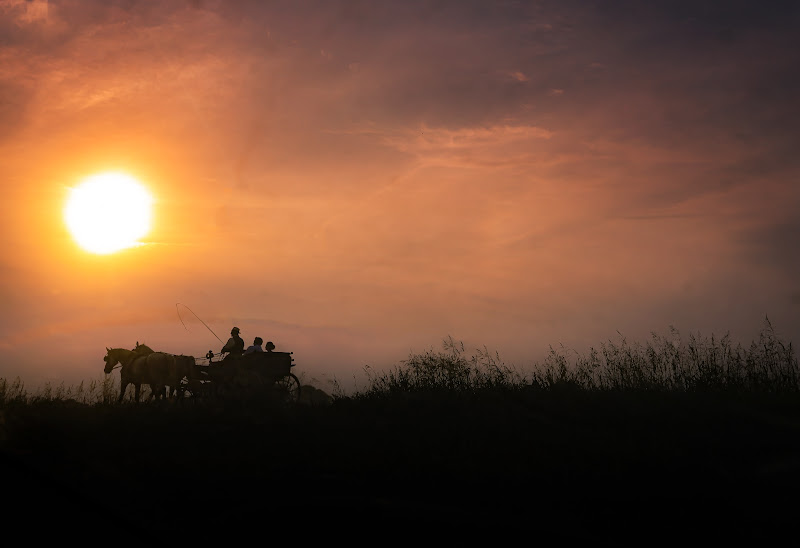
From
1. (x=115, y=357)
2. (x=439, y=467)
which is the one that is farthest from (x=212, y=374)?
(x=439, y=467)

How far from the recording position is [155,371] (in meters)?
18.9

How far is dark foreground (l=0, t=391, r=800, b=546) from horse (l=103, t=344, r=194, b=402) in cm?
839

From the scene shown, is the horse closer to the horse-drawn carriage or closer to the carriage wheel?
the horse-drawn carriage

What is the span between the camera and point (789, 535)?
17.8 feet

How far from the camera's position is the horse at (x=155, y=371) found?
18453 mm

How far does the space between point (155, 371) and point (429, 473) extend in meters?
14.2

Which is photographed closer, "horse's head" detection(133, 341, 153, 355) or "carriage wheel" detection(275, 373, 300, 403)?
"carriage wheel" detection(275, 373, 300, 403)

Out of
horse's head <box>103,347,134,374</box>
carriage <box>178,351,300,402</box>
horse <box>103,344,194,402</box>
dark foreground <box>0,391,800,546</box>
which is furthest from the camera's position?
horse's head <box>103,347,134,374</box>

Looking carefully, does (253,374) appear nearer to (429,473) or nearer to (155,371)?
(155,371)

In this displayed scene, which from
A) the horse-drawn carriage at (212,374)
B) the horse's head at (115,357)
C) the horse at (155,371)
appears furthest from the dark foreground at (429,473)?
the horse's head at (115,357)

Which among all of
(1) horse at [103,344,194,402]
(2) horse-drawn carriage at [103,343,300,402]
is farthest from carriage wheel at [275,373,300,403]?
(1) horse at [103,344,194,402]

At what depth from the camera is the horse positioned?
60.5 feet

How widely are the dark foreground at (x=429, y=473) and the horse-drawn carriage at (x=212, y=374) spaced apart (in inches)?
207

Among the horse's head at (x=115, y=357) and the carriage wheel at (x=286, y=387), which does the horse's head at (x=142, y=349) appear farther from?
the carriage wheel at (x=286, y=387)
